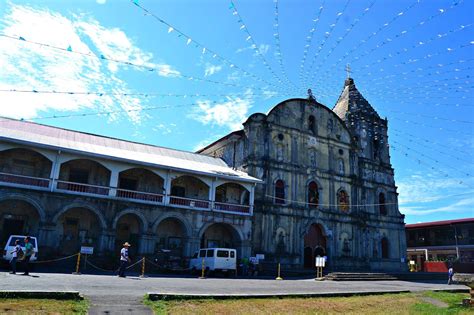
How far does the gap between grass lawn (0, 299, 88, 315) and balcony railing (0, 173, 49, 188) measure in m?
14.2

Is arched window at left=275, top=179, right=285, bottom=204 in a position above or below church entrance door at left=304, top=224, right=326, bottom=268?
above

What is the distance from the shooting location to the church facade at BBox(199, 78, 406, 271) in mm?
29734

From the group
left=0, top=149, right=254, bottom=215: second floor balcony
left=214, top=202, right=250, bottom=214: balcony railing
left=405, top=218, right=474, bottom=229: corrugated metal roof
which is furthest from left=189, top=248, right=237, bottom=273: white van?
left=405, top=218, right=474, bottom=229: corrugated metal roof

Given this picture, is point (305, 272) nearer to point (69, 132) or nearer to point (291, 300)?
point (291, 300)

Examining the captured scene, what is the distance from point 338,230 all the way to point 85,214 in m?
20.6

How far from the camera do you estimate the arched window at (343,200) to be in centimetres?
3406

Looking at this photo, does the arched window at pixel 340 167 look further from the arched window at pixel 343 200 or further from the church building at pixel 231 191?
the arched window at pixel 343 200

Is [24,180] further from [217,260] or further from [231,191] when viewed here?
[231,191]

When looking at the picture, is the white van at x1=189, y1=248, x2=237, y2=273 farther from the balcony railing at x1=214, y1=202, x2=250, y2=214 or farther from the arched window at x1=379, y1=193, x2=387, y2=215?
the arched window at x1=379, y1=193, x2=387, y2=215

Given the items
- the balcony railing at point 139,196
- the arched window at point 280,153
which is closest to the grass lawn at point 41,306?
the balcony railing at point 139,196

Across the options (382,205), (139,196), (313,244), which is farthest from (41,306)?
(382,205)

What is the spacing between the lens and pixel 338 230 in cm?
3284

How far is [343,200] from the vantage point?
3441 centimetres

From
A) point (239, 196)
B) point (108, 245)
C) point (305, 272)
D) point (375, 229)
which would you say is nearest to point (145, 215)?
point (108, 245)
